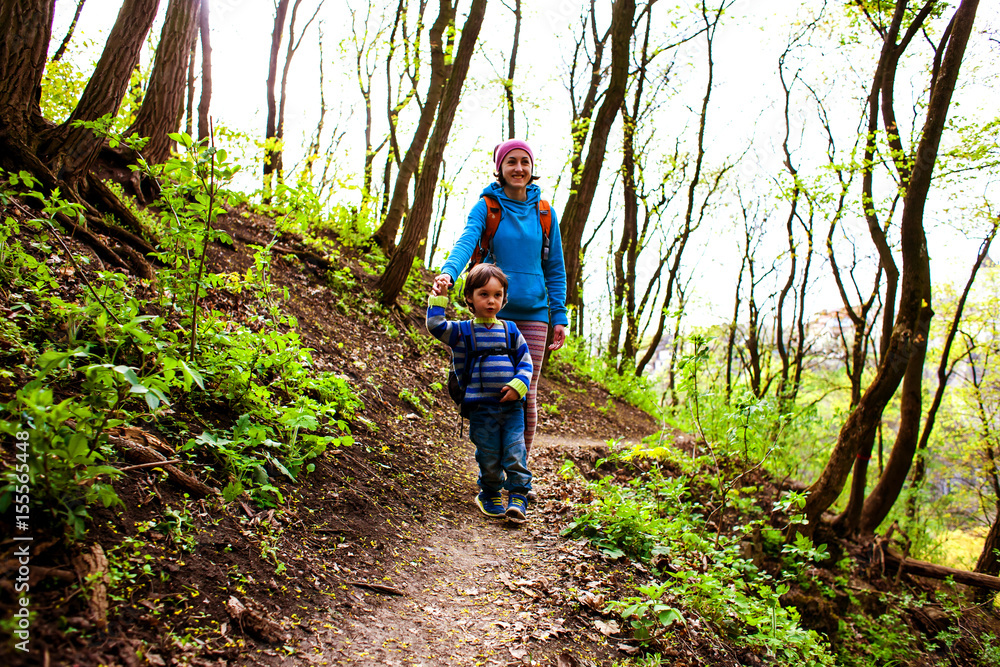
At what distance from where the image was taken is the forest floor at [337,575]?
5.26ft

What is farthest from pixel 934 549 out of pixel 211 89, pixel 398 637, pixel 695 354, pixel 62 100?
pixel 211 89

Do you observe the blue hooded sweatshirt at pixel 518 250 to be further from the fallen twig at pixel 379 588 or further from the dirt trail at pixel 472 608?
the fallen twig at pixel 379 588

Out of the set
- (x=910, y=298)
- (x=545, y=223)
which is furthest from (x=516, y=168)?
(x=910, y=298)

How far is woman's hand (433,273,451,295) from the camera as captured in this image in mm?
3381

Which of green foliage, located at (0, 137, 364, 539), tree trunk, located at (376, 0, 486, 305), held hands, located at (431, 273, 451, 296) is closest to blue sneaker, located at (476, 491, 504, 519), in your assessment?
green foliage, located at (0, 137, 364, 539)

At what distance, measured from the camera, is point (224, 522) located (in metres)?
2.29

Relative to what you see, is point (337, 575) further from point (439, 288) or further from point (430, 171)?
point (430, 171)

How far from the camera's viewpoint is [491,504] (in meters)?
3.92

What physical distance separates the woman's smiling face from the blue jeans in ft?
5.38

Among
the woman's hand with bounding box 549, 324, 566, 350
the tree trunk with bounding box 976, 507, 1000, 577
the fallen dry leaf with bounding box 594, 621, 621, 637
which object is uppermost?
the woman's hand with bounding box 549, 324, 566, 350

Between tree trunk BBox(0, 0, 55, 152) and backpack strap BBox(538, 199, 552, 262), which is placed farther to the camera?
backpack strap BBox(538, 199, 552, 262)

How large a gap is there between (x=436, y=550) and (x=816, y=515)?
665 cm

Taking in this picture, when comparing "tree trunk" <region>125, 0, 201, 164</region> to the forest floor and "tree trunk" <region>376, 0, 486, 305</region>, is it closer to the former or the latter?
the forest floor

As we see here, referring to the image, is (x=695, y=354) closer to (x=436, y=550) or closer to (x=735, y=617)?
(x=735, y=617)
